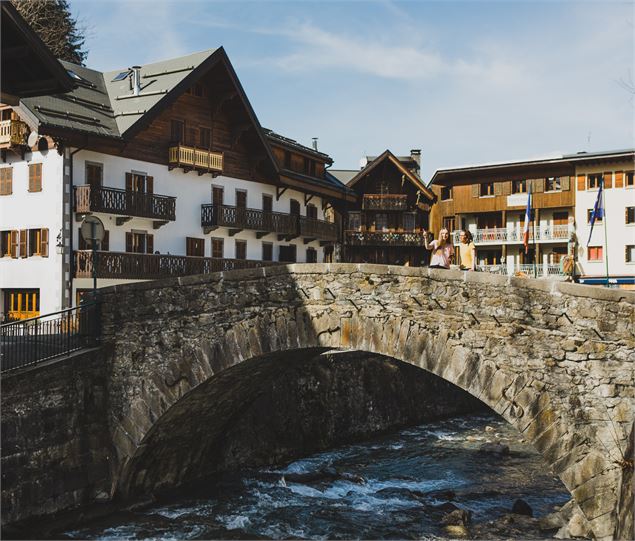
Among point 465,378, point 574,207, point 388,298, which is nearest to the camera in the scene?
point 465,378

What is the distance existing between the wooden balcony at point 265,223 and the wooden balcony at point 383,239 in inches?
525

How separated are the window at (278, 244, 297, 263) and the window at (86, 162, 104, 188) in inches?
544

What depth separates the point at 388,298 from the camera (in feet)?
52.3

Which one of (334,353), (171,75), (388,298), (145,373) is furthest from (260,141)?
(388,298)

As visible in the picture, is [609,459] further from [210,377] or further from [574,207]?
[574,207]

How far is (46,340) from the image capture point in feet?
63.1

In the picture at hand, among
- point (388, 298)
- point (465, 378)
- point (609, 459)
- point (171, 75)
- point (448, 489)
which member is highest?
point (171, 75)

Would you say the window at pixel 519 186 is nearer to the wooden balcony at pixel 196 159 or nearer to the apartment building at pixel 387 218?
the apartment building at pixel 387 218

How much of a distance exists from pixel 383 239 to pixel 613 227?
1773 cm

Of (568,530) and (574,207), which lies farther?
(574,207)

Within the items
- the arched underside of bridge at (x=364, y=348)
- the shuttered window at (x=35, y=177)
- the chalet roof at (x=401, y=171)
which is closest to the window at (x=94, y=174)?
the shuttered window at (x=35, y=177)

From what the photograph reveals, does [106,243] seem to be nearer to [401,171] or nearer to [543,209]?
[543,209]

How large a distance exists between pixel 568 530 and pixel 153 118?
73.9ft

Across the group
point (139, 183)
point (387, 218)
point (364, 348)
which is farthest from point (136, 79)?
point (387, 218)
